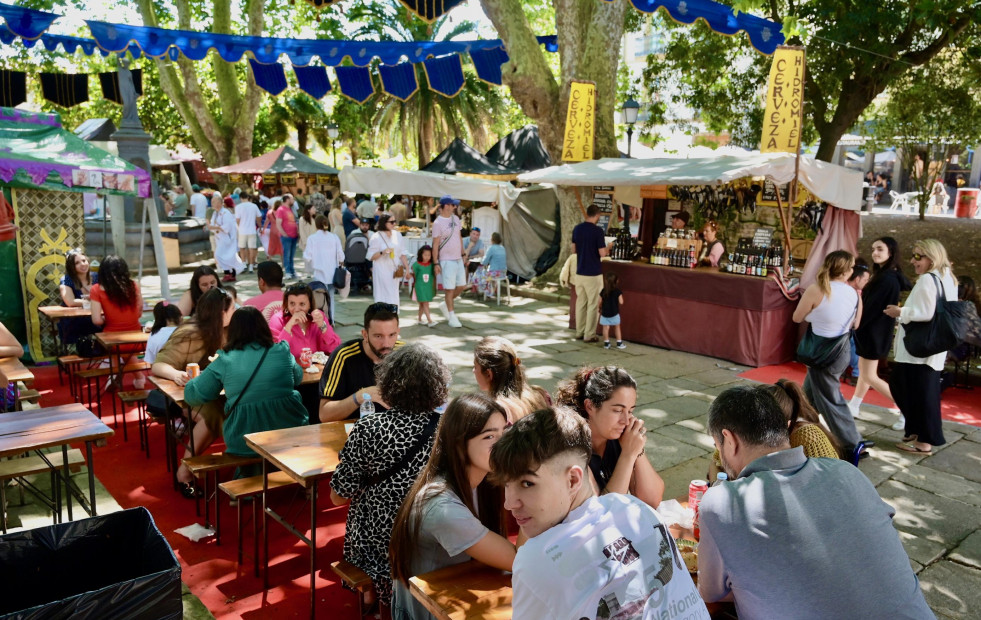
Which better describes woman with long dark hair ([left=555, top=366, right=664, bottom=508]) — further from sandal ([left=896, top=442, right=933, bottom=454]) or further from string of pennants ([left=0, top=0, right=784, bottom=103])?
string of pennants ([left=0, top=0, right=784, bottom=103])

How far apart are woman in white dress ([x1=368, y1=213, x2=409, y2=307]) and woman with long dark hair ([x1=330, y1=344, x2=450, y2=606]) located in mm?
6486

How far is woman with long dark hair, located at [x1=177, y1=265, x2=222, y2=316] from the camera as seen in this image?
6.32 meters

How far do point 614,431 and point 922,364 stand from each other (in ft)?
12.2

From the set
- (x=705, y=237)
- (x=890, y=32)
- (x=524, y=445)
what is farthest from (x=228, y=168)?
(x=524, y=445)

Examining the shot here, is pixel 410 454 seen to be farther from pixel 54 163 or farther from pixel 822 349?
pixel 54 163

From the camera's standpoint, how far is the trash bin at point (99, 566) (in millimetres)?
2227

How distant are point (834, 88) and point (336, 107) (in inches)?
778

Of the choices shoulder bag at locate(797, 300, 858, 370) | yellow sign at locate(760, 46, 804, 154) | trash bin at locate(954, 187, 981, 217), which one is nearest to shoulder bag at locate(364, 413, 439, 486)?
shoulder bag at locate(797, 300, 858, 370)

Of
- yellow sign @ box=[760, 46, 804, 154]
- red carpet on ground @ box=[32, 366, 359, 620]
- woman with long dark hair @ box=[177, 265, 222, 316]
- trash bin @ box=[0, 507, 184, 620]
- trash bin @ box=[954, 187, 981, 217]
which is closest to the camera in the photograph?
trash bin @ box=[0, 507, 184, 620]

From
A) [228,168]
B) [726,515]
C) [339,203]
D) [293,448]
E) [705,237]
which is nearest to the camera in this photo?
[726,515]

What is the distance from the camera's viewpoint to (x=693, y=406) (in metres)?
7.00

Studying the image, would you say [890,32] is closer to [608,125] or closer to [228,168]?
[608,125]

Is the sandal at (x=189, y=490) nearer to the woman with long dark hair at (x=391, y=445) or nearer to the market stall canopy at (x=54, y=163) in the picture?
the woman with long dark hair at (x=391, y=445)

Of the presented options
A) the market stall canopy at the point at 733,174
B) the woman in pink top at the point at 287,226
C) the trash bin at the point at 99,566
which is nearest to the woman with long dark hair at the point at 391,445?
the trash bin at the point at 99,566
